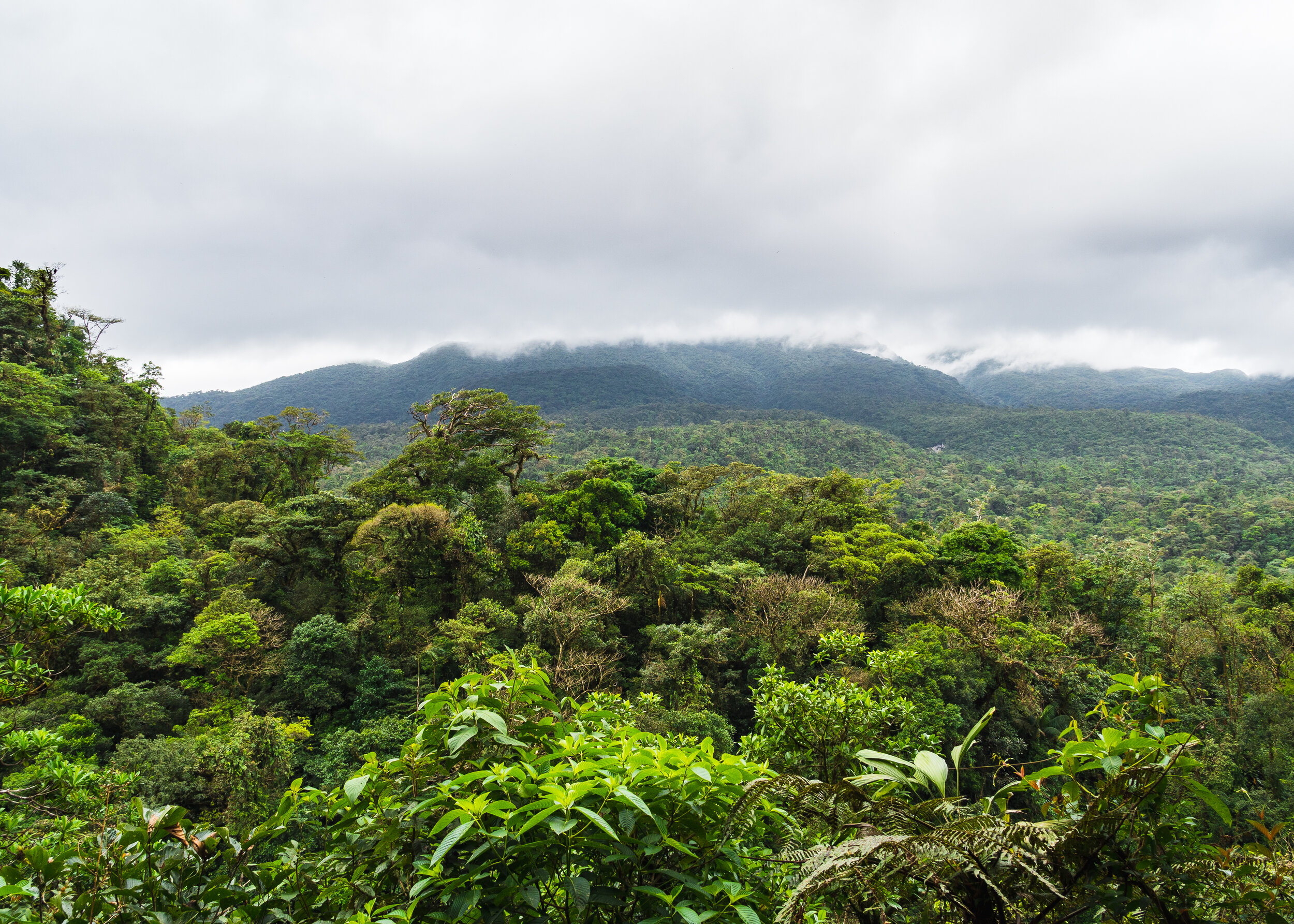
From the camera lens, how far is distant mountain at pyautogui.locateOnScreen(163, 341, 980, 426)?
428ft

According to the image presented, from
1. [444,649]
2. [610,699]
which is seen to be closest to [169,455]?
[444,649]

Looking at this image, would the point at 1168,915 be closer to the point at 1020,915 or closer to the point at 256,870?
the point at 1020,915

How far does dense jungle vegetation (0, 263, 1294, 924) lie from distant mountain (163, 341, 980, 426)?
322 ft

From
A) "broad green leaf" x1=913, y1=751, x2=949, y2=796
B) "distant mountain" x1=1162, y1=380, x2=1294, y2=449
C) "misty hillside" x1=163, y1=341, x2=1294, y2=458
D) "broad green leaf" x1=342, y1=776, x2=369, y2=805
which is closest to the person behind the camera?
"broad green leaf" x1=913, y1=751, x2=949, y2=796

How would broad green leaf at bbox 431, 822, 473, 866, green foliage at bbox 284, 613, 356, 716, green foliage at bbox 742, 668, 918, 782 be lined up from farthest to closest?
1. green foliage at bbox 284, 613, 356, 716
2. green foliage at bbox 742, 668, 918, 782
3. broad green leaf at bbox 431, 822, 473, 866

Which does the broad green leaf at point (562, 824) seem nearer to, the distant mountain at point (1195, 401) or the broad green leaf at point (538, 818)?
the broad green leaf at point (538, 818)

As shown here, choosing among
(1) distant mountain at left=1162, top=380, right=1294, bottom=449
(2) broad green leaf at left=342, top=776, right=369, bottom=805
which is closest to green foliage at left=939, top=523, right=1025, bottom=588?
(2) broad green leaf at left=342, top=776, right=369, bottom=805

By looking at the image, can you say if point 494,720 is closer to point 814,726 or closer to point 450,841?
point 450,841

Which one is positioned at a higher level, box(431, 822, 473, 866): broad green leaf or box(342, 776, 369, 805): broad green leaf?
box(431, 822, 473, 866): broad green leaf

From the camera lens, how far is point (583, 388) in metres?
144

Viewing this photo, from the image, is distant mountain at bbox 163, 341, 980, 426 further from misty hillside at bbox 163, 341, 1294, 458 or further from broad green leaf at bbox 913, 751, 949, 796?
broad green leaf at bbox 913, 751, 949, 796

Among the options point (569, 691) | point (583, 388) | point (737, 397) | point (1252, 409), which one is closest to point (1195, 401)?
point (1252, 409)

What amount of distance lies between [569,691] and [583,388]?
135 meters

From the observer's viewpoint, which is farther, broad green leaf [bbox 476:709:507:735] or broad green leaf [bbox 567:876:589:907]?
broad green leaf [bbox 476:709:507:735]
